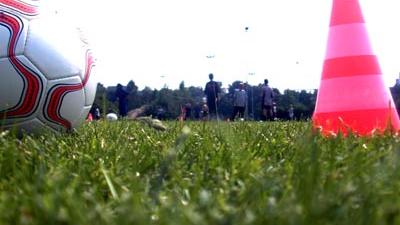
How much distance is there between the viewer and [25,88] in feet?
11.8

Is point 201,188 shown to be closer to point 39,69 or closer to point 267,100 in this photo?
point 39,69

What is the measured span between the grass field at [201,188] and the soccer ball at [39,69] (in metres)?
0.93

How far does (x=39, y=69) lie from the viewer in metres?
3.69

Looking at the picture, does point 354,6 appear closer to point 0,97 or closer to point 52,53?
point 52,53

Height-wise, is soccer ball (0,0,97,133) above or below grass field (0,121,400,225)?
above

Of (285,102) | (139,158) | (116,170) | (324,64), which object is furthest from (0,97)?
(285,102)

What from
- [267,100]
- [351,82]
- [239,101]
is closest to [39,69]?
[351,82]

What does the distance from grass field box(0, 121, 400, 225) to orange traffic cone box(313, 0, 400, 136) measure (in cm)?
146

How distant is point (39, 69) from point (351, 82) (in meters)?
2.22

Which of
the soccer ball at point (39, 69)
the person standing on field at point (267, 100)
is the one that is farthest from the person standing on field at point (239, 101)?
the soccer ball at point (39, 69)

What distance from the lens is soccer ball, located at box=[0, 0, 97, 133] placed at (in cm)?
358

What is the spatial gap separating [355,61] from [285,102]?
52.7 m

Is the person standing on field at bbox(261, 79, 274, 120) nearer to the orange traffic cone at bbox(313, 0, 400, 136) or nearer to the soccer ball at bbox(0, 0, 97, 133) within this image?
the orange traffic cone at bbox(313, 0, 400, 136)

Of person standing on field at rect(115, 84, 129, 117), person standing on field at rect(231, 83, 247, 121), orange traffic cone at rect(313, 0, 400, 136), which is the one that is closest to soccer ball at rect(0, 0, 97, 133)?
orange traffic cone at rect(313, 0, 400, 136)
